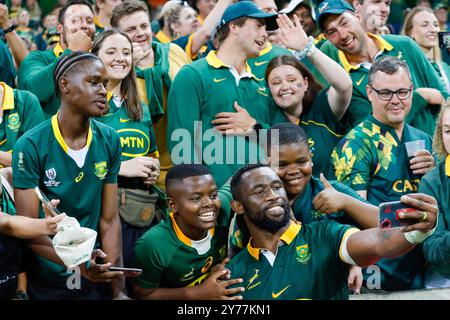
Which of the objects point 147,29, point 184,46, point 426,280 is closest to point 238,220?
point 426,280

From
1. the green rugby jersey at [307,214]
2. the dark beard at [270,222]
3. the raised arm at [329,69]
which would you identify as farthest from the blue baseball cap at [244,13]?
the dark beard at [270,222]

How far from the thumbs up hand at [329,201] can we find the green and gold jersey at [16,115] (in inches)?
73.0

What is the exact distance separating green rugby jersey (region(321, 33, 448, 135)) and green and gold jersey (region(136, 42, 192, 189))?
1258mm


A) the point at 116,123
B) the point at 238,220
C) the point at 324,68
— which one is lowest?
the point at 238,220

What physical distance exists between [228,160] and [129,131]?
2.31 feet

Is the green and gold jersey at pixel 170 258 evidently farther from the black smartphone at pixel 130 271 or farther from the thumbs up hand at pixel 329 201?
Result: the thumbs up hand at pixel 329 201

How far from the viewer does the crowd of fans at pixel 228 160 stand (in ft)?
15.0

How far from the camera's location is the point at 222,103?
5.75m

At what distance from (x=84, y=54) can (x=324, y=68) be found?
1.72 m

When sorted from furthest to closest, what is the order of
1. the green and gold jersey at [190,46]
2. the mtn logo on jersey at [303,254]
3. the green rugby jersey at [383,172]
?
the green and gold jersey at [190,46], the green rugby jersey at [383,172], the mtn logo on jersey at [303,254]

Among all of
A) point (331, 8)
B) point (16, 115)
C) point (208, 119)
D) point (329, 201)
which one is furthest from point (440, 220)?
point (16, 115)

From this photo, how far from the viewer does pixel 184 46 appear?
702cm

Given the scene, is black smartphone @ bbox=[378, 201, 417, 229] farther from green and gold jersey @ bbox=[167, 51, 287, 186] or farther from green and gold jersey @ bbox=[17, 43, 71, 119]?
green and gold jersey @ bbox=[17, 43, 71, 119]
